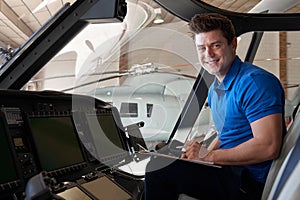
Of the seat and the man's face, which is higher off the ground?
the man's face

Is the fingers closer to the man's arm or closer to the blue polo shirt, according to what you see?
the man's arm

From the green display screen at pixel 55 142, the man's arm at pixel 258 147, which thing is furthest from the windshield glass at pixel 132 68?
the man's arm at pixel 258 147

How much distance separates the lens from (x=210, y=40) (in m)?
1.75

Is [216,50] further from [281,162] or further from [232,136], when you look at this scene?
[281,162]

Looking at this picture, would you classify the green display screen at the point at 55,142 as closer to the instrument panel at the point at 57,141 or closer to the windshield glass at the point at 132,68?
the instrument panel at the point at 57,141

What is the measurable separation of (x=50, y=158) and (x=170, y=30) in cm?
133

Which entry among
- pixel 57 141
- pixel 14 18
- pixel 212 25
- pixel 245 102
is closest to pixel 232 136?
pixel 245 102

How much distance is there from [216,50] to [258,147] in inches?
21.5

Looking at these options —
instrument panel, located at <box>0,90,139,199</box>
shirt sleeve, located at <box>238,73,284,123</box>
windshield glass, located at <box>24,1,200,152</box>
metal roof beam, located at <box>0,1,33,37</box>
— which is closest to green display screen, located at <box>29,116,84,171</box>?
instrument panel, located at <box>0,90,139,199</box>

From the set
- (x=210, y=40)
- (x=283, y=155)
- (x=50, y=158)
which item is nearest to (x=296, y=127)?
(x=283, y=155)

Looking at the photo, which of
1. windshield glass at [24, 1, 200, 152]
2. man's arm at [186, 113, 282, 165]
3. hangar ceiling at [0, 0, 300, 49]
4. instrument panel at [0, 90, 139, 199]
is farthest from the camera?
windshield glass at [24, 1, 200, 152]

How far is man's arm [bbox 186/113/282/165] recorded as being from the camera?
57.5 inches

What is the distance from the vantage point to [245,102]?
1.57 meters

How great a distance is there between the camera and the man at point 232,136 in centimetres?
148
